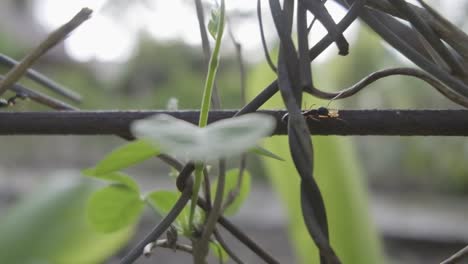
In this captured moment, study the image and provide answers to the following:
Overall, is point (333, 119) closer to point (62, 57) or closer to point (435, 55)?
point (435, 55)

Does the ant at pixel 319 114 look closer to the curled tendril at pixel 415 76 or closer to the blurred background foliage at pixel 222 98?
the curled tendril at pixel 415 76

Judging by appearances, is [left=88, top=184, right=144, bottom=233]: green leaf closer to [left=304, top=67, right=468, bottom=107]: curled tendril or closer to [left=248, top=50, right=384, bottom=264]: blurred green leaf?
[left=304, top=67, right=468, bottom=107]: curled tendril

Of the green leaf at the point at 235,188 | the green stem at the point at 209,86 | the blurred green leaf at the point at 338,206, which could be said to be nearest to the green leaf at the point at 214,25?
the green stem at the point at 209,86

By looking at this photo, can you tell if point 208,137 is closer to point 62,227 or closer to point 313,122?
point 313,122

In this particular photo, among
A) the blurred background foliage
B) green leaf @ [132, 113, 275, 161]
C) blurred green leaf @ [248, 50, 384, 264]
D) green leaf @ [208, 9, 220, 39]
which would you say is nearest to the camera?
green leaf @ [132, 113, 275, 161]

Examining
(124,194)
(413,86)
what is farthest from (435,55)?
(413,86)

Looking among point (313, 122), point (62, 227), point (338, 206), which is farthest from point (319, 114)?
point (62, 227)

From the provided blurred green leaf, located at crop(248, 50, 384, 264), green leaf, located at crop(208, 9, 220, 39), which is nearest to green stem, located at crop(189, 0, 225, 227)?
green leaf, located at crop(208, 9, 220, 39)
